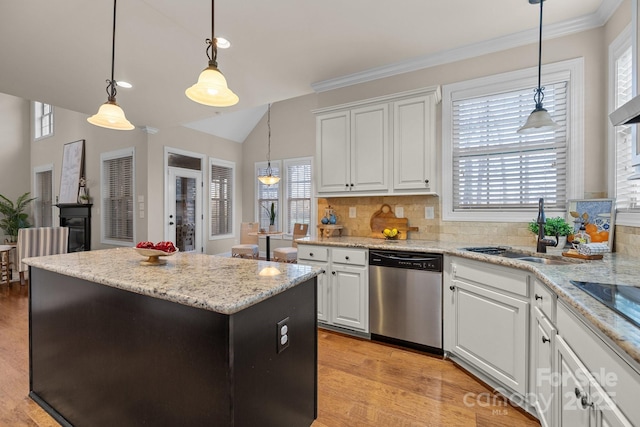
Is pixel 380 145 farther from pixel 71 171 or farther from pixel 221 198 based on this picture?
pixel 71 171

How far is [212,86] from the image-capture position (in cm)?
159

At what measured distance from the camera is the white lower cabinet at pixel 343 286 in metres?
2.67

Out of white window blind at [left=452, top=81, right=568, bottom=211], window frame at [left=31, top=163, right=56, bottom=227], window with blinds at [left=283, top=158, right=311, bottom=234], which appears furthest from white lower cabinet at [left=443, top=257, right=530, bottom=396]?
window frame at [left=31, top=163, right=56, bottom=227]

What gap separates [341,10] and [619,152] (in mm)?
2328

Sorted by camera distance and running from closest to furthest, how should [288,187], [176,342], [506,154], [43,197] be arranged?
[176,342] → [506,154] → [288,187] → [43,197]

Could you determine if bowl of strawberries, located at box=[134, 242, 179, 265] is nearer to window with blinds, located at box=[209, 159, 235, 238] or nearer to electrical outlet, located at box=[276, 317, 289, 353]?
electrical outlet, located at box=[276, 317, 289, 353]

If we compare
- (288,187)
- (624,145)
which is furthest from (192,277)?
(288,187)

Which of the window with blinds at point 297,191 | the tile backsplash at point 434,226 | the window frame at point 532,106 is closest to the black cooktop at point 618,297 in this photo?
the tile backsplash at point 434,226

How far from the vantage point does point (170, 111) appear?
4.73 metres

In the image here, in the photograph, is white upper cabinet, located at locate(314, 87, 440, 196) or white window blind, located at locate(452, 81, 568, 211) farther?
white upper cabinet, located at locate(314, 87, 440, 196)

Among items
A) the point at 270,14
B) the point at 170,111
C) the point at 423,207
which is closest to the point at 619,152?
the point at 423,207

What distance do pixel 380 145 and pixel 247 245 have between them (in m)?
4.00

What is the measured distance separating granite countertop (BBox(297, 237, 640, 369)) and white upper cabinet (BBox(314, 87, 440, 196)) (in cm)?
77

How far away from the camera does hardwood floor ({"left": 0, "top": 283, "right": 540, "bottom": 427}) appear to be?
5.60ft
